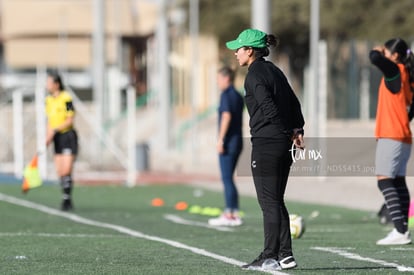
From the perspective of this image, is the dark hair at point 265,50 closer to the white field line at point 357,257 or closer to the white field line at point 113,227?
the white field line at point 113,227

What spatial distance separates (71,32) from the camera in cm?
9819

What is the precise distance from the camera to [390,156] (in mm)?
13391

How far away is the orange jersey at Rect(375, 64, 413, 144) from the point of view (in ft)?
43.9

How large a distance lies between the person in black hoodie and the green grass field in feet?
1.05

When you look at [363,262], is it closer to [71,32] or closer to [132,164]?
[132,164]

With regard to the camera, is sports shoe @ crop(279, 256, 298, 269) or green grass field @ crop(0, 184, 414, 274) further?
green grass field @ crop(0, 184, 414, 274)

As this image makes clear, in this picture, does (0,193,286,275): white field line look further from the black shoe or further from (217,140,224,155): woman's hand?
(217,140,224,155): woman's hand

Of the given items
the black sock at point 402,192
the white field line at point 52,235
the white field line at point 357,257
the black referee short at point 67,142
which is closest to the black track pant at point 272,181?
the white field line at point 357,257

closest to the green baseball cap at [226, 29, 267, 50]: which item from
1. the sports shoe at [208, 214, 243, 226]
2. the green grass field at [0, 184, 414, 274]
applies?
the green grass field at [0, 184, 414, 274]

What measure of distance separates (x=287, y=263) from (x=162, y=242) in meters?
3.16

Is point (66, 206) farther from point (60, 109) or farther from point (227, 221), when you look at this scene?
point (227, 221)

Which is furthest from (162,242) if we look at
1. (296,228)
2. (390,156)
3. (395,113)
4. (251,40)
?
(251,40)

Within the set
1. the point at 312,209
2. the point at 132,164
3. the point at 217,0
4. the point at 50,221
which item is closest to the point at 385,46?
the point at 50,221

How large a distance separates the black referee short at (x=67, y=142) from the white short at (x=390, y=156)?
7428mm
